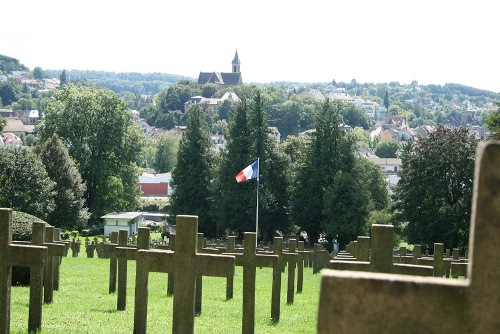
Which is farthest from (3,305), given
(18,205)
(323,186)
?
(323,186)

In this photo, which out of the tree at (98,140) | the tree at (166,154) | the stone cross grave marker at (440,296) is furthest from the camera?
the tree at (166,154)

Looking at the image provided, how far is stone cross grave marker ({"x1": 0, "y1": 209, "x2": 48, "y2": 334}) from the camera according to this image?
1010 centimetres

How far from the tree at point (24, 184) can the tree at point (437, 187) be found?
2060 centimetres

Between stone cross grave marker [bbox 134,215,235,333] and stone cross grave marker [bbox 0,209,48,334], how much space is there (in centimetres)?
121

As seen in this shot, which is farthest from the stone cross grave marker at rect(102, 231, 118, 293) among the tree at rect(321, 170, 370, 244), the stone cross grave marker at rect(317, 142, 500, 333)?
the tree at rect(321, 170, 370, 244)

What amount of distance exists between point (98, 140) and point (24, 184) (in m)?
18.3

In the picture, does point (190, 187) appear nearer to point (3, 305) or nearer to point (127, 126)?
point (127, 126)

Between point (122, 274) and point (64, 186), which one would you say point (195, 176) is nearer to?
point (64, 186)

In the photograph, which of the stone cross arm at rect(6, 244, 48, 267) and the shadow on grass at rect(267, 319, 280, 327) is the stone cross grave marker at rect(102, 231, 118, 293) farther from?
the stone cross arm at rect(6, 244, 48, 267)

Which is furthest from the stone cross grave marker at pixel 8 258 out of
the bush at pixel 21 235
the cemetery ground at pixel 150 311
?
the bush at pixel 21 235

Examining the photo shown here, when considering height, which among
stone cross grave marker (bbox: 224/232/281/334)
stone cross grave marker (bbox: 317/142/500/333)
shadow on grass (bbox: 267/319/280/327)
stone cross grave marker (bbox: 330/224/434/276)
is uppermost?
A: stone cross grave marker (bbox: 317/142/500/333)

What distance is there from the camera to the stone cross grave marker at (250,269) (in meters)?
12.7

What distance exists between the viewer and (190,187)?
237 ft

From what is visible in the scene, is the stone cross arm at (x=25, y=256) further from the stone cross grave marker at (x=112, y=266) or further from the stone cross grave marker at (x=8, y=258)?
the stone cross grave marker at (x=112, y=266)
